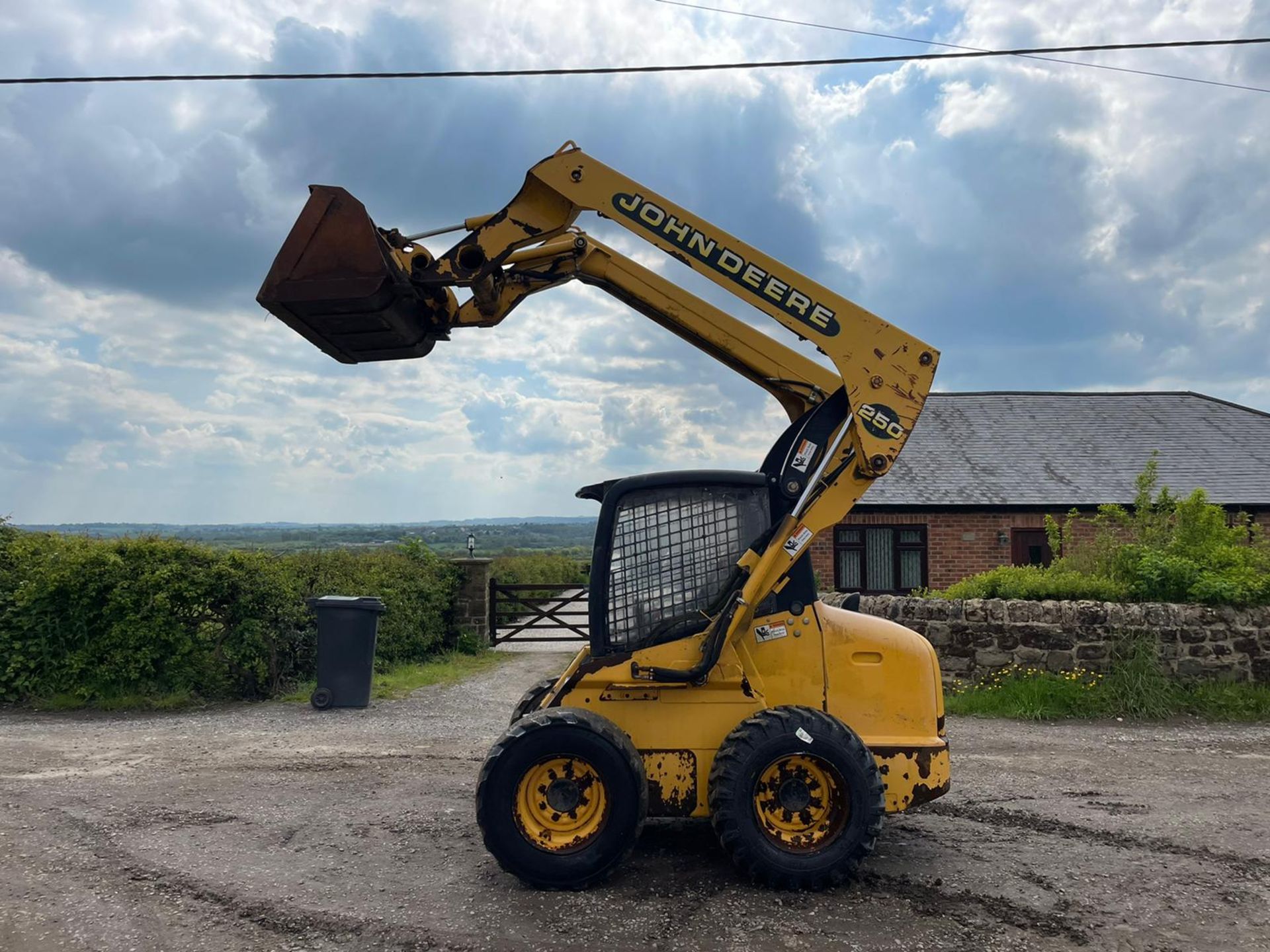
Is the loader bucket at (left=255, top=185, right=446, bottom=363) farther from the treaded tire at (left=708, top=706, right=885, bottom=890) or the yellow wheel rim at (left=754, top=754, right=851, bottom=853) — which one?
the yellow wheel rim at (left=754, top=754, right=851, bottom=853)

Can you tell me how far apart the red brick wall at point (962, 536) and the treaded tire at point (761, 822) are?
1448 centimetres

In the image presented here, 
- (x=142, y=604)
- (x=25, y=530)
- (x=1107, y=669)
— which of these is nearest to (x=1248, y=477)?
(x=1107, y=669)

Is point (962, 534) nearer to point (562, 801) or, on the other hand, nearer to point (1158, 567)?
point (1158, 567)

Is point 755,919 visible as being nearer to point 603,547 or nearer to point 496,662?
point 603,547

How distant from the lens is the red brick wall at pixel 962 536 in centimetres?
1930

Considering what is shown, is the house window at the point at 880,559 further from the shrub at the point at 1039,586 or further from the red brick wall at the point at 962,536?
the shrub at the point at 1039,586

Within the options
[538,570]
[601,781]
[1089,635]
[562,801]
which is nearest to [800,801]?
[601,781]

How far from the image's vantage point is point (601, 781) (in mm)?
5105

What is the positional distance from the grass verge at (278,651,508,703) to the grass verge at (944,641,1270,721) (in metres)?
6.67

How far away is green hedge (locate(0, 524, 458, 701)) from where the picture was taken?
10789 millimetres

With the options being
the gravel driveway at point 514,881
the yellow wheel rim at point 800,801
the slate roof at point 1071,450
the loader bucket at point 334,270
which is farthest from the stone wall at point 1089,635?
the slate roof at point 1071,450

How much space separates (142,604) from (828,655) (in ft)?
28.3

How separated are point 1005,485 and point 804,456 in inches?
620

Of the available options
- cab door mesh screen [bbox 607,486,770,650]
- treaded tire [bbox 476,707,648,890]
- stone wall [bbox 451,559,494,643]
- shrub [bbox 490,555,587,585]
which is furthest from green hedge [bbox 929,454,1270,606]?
shrub [bbox 490,555,587,585]
